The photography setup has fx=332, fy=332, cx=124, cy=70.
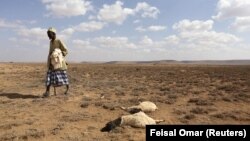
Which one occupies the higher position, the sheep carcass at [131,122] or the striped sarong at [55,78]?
the striped sarong at [55,78]

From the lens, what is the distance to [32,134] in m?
6.76

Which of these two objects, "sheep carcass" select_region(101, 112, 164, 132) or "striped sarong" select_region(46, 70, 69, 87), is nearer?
"sheep carcass" select_region(101, 112, 164, 132)

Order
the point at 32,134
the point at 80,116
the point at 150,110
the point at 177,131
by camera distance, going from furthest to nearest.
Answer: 1. the point at 150,110
2. the point at 80,116
3. the point at 32,134
4. the point at 177,131

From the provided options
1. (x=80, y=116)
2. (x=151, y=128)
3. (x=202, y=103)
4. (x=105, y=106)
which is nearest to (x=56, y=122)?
(x=80, y=116)

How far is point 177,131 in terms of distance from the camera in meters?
5.62

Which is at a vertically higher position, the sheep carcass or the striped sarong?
the striped sarong

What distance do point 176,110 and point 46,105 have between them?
12.6 feet

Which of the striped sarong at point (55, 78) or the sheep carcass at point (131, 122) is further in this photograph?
the striped sarong at point (55, 78)

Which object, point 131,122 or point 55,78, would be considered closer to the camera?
point 131,122

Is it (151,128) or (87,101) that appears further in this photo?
(87,101)

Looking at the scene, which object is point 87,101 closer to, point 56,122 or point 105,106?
point 105,106

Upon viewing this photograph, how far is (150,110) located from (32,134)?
350cm

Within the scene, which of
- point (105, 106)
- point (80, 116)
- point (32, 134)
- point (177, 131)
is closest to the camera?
point (177, 131)

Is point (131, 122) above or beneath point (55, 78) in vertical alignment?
beneath
